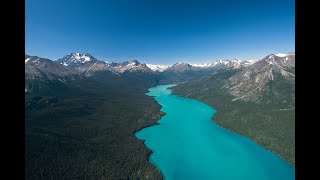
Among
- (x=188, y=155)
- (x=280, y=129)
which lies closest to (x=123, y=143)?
(x=188, y=155)
